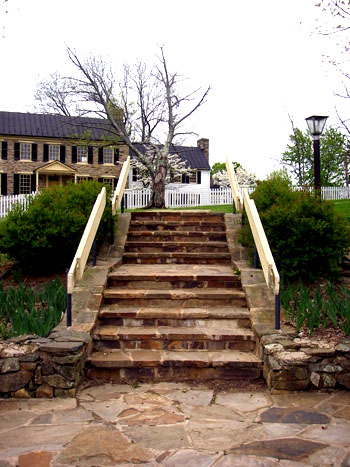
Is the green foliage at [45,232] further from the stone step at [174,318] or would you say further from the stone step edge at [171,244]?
the stone step at [174,318]

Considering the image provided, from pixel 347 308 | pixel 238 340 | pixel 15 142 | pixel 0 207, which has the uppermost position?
pixel 15 142

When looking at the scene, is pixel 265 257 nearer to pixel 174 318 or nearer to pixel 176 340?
pixel 174 318

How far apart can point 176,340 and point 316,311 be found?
1568mm

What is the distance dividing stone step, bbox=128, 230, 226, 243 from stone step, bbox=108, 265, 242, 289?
1.97 metres

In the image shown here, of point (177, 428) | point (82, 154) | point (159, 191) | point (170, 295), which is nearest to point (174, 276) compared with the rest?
point (170, 295)

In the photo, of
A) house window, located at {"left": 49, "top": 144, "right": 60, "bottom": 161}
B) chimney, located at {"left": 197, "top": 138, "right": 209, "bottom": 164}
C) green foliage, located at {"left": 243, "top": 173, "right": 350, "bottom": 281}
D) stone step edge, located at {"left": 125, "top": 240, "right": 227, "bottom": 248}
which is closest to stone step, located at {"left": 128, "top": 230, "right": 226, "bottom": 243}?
stone step edge, located at {"left": 125, "top": 240, "right": 227, "bottom": 248}

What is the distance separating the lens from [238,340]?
16.3 ft

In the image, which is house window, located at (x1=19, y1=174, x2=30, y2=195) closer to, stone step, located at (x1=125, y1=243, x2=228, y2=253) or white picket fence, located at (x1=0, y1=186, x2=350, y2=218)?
white picket fence, located at (x1=0, y1=186, x2=350, y2=218)

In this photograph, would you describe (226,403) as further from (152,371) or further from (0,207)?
(0,207)

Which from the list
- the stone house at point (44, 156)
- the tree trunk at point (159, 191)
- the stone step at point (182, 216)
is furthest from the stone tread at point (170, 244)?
the stone house at point (44, 156)

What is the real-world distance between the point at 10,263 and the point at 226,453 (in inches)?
229

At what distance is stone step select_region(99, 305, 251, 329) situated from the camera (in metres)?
5.31

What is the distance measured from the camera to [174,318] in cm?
534

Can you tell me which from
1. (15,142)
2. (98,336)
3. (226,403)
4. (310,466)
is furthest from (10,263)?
(15,142)
